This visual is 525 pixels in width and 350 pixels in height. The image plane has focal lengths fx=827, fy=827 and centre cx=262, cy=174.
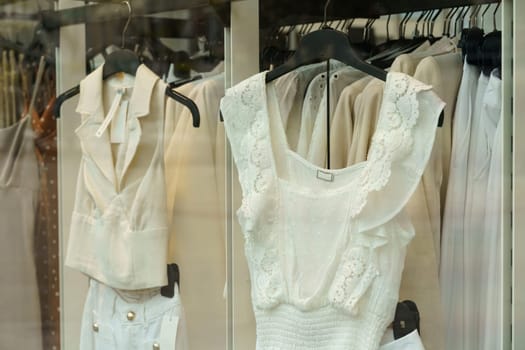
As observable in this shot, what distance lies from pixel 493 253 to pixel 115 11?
835 mm

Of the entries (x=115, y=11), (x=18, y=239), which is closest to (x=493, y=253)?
(x=115, y=11)

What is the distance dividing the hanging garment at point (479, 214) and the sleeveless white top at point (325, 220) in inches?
5.0

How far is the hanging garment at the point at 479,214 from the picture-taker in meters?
1.23

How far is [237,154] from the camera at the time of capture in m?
1.30

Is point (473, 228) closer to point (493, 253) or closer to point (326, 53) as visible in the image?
point (493, 253)

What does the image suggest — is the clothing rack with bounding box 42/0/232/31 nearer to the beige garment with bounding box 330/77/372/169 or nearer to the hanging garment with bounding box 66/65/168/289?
the hanging garment with bounding box 66/65/168/289

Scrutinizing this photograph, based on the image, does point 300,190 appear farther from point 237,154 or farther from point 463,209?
point 463,209

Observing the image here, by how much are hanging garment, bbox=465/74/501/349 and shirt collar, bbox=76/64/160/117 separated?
22.1 inches

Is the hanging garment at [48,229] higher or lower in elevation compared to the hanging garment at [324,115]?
lower

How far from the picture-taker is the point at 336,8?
1357 mm

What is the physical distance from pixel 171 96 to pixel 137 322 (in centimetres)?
41

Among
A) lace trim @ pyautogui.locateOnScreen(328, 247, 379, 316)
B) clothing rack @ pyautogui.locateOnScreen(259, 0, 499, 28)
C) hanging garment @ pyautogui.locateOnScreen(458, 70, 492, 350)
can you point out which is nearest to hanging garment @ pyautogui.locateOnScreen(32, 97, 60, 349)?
clothing rack @ pyautogui.locateOnScreen(259, 0, 499, 28)

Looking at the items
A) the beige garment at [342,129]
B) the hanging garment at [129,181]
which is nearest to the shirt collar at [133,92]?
the hanging garment at [129,181]

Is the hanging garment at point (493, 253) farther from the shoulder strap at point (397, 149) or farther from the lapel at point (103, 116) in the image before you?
the lapel at point (103, 116)
